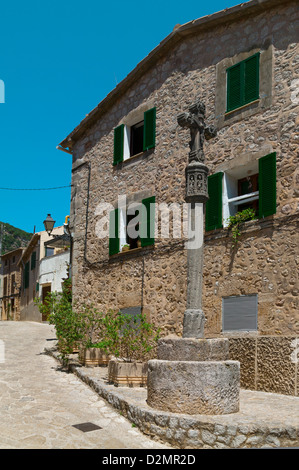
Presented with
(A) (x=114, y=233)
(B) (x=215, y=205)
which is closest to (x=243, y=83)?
(B) (x=215, y=205)

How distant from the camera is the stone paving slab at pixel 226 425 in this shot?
538 cm

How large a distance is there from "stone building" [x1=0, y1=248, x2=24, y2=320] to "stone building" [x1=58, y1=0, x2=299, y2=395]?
21499mm

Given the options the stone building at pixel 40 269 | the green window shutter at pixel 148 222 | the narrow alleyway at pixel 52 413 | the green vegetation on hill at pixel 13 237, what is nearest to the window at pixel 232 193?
the green window shutter at pixel 148 222

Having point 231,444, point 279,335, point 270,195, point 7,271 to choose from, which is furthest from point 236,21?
point 7,271

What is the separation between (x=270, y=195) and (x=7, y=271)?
31242mm

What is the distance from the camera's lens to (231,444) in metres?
5.41

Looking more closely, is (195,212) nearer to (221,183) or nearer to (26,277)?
(221,183)

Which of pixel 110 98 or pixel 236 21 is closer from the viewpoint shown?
pixel 236 21

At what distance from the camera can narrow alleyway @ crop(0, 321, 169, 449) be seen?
5828 mm

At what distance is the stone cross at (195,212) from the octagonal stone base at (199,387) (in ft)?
1.84

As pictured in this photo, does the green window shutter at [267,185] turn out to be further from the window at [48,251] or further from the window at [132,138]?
the window at [48,251]

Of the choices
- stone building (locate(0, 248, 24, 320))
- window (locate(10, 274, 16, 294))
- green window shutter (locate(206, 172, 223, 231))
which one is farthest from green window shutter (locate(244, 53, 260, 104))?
window (locate(10, 274, 16, 294))

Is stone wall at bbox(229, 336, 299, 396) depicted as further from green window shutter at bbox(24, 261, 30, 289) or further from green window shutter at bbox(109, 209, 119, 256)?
green window shutter at bbox(24, 261, 30, 289)
